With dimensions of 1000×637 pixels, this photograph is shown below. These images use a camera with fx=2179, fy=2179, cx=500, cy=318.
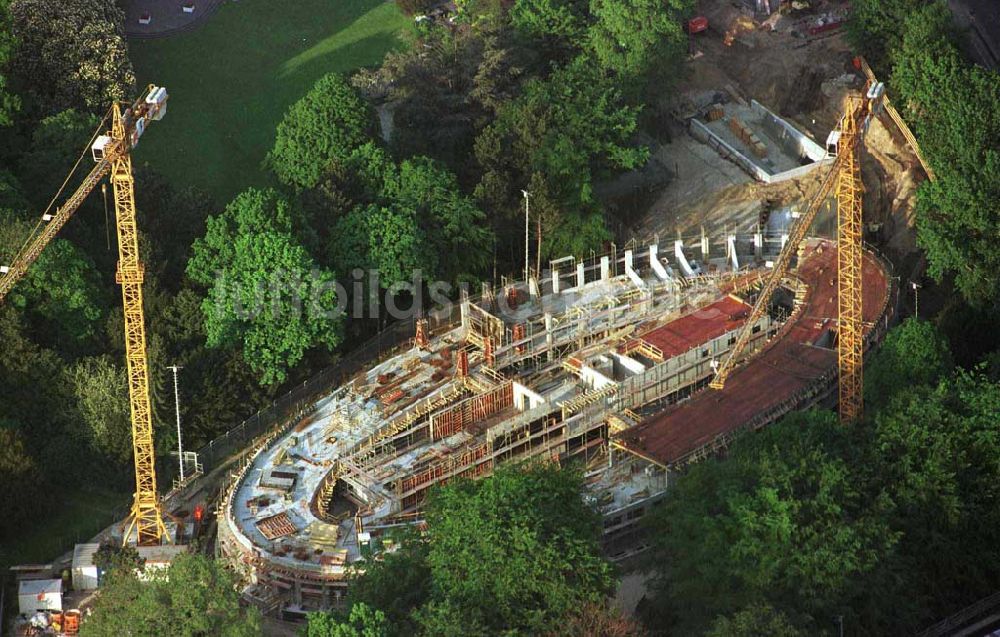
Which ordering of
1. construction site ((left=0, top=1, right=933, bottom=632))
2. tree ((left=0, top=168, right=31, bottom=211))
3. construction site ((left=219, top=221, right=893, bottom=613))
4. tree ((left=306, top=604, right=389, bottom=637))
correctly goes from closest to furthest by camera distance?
tree ((left=306, top=604, right=389, bottom=637)) → construction site ((left=0, top=1, right=933, bottom=632)) → construction site ((left=219, top=221, right=893, bottom=613)) → tree ((left=0, top=168, right=31, bottom=211))

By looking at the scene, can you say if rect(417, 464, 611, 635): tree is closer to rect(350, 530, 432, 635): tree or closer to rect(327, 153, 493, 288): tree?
rect(350, 530, 432, 635): tree

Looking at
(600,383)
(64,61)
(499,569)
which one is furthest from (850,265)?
(64,61)

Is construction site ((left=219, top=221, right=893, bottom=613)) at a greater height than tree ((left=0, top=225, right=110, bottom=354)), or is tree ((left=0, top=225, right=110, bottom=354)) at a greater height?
tree ((left=0, top=225, right=110, bottom=354))

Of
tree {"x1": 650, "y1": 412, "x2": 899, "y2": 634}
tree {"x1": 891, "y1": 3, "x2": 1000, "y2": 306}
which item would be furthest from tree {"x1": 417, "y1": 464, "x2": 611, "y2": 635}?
tree {"x1": 891, "y1": 3, "x2": 1000, "y2": 306}

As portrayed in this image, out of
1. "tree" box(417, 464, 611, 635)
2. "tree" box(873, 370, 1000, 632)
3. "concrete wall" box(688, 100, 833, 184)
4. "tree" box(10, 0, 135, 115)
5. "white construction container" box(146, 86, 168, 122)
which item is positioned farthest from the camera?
"concrete wall" box(688, 100, 833, 184)

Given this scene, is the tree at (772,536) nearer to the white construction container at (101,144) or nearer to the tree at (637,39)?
the white construction container at (101,144)

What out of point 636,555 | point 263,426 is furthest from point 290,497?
point 636,555

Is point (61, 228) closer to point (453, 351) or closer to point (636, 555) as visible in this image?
point (453, 351)

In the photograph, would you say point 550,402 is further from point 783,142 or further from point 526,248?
point 783,142
